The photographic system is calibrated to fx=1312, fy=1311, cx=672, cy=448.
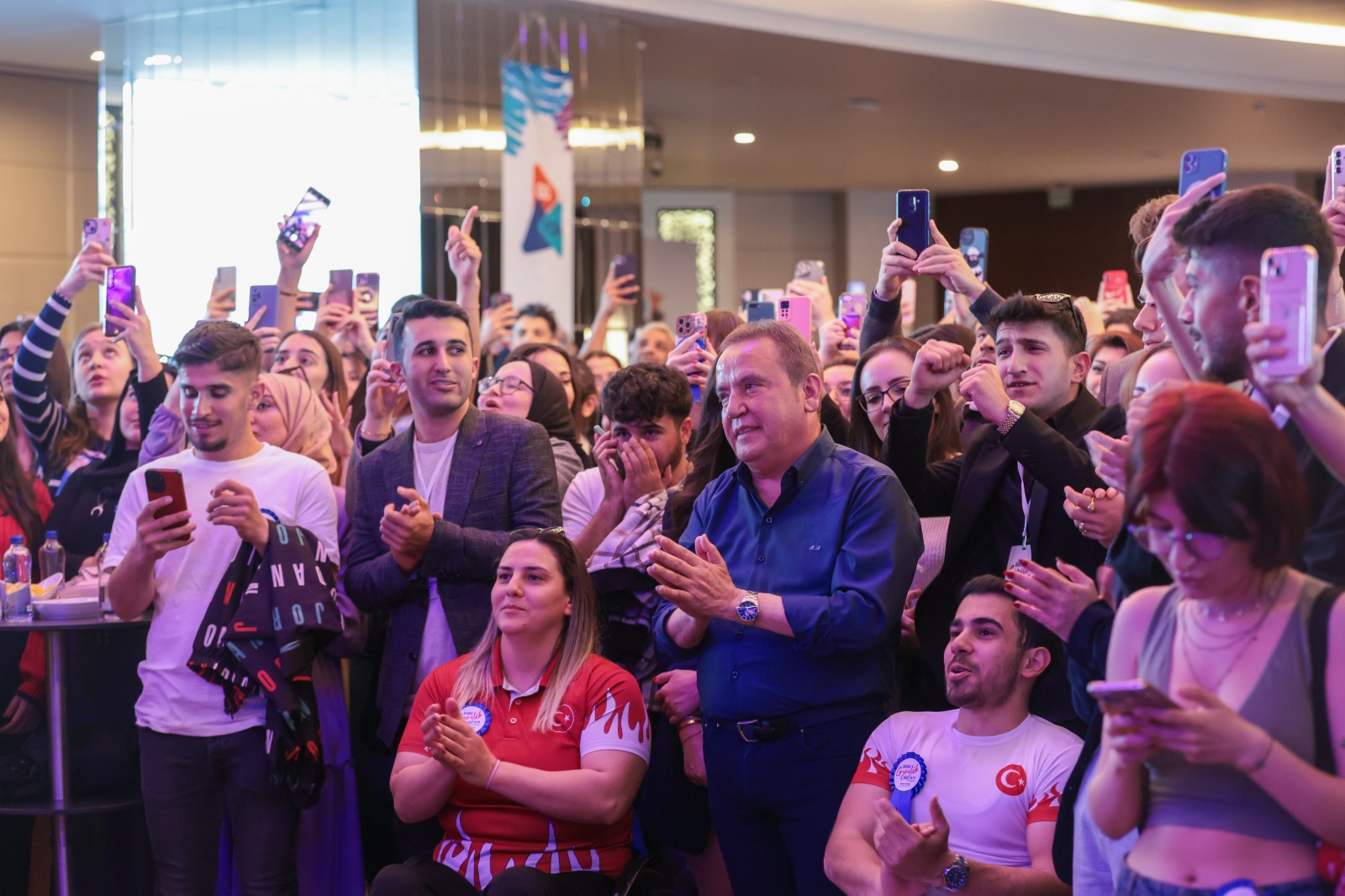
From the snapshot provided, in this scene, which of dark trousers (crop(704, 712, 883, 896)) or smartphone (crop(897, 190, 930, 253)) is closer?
dark trousers (crop(704, 712, 883, 896))

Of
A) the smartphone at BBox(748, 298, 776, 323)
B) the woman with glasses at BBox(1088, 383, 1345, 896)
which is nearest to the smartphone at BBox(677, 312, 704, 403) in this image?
the smartphone at BBox(748, 298, 776, 323)

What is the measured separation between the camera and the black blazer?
2.38m

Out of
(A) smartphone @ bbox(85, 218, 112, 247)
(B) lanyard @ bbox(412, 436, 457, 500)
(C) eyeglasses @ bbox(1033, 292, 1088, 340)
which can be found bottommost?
(B) lanyard @ bbox(412, 436, 457, 500)

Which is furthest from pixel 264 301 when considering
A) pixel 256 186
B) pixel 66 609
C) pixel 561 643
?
pixel 256 186

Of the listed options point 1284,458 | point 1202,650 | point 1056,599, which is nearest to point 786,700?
point 1056,599

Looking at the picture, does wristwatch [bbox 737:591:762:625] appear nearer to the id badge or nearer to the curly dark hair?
the id badge

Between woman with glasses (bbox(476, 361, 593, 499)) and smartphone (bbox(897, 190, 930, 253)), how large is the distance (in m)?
1.24

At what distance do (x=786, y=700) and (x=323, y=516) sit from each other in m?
1.29

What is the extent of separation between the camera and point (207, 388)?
2.99 m

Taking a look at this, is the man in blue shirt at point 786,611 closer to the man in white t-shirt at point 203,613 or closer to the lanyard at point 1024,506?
the lanyard at point 1024,506

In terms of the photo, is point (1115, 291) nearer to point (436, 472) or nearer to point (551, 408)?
point (551, 408)

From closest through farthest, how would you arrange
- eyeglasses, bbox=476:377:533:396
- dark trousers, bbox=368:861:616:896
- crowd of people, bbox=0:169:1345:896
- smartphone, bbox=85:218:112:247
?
1. crowd of people, bbox=0:169:1345:896
2. dark trousers, bbox=368:861:616:896
3. eyeglasses, bbox=476:377:533:396
4. smartphone, bbox=85:218:112:247

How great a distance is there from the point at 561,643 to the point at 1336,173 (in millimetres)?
1768

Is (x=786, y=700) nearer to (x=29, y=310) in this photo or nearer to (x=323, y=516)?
(x=323, y=516)
